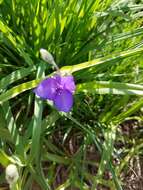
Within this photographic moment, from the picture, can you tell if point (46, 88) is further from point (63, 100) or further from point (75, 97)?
point (75, 97)

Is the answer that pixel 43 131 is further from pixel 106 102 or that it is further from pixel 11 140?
pixel 106 102

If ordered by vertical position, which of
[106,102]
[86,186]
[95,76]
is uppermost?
[95,76]

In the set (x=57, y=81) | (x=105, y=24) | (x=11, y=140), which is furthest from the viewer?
(x=105, y=24)

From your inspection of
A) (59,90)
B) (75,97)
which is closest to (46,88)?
(59,90)

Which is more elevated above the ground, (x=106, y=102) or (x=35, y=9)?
(x=35, y=9)

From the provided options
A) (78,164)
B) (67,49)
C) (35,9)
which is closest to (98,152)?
(78,164)

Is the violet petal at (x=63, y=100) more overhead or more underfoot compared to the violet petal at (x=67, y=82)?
more underfoot
